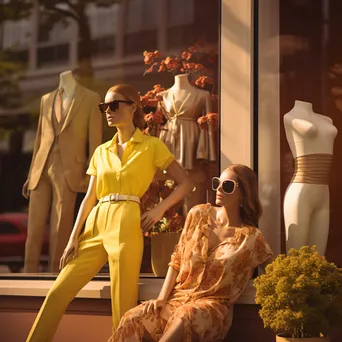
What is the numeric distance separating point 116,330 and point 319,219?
1560 mm

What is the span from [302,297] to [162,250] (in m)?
1.76

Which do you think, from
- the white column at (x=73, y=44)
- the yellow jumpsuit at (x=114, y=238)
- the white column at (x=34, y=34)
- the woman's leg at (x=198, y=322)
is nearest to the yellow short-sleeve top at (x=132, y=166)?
the yellow jumpsuit at (x=114, y=238)

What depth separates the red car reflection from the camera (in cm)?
801

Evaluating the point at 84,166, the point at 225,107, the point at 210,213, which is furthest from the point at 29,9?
the point at 210,213

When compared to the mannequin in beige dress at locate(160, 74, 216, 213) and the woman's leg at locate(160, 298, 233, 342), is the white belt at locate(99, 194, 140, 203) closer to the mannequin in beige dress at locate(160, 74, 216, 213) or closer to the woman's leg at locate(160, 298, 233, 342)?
the mannequin in beige dress at locate(160, 74, 216, 213)

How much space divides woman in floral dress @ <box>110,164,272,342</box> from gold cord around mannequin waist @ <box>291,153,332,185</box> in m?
0.38

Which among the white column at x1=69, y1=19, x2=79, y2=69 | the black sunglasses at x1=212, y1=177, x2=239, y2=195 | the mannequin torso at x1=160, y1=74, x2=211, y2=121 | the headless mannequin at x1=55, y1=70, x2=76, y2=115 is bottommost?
the black sunglasses at x1=212, y1=177, x2=239, y2=195

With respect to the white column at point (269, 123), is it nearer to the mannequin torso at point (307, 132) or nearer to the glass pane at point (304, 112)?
the glass pane at point (304, 112)

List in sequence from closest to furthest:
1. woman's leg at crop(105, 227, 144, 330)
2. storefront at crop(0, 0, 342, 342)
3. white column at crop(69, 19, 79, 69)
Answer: woman's leg at crop(105, 227, 144, 330) → storefront at crop(0, 0, 342, 342) → white column at crop(69, 19, 79, 69)

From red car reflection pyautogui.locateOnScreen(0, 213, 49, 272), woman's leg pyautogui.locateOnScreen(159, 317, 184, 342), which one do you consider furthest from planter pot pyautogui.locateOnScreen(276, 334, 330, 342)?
red car reflection pyautogui.locateOnScreen(0, 213, 49, 272)

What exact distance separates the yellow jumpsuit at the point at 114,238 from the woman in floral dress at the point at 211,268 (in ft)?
1.17

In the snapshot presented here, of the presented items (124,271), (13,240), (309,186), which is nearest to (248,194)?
(309,186)

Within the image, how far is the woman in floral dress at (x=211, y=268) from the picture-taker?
226 inches

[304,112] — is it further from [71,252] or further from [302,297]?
[71,252]
